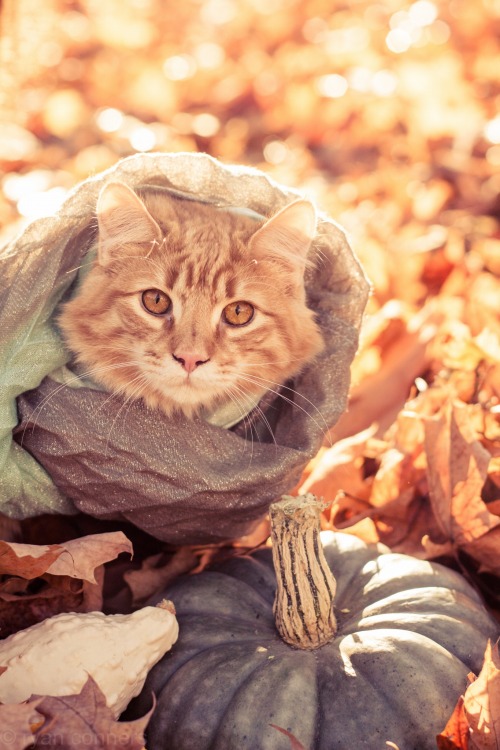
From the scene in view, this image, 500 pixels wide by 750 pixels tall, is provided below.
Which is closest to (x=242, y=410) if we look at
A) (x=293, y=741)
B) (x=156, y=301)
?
(x=156, y=301)

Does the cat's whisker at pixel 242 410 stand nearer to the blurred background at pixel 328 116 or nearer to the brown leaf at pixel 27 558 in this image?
the brown leaf at pixel 27 558

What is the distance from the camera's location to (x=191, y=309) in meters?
2.20

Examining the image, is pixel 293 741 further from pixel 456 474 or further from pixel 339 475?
pixel 339 475

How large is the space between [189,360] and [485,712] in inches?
43.9

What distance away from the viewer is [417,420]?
2.71 m

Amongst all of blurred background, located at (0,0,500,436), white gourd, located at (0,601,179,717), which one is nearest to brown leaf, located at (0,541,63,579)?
white gourd, located at (0,601,179,717)

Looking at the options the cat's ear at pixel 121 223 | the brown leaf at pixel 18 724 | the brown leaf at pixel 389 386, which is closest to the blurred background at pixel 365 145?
the brown leaf at pixel 389 386

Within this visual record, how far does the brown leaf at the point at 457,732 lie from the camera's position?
65.3 inches

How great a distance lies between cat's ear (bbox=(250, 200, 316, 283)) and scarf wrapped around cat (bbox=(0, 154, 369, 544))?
100 mm

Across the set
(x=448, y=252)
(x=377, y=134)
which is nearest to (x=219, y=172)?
(x=448, y=252)

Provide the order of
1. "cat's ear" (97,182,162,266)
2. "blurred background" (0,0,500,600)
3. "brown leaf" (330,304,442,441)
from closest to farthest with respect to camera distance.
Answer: "cat's ear" (97,182,162,266) → "blurred background" (0,0,500,600) → "brown leaf" (330,304,442,441)

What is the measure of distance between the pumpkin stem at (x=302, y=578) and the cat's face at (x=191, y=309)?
0.45 meters

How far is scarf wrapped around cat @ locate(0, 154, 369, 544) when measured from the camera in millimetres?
2117

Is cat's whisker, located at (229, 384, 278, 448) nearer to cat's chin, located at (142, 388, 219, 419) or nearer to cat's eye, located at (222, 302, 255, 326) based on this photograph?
cat's chin, located at (142, 388, 219, 419)
